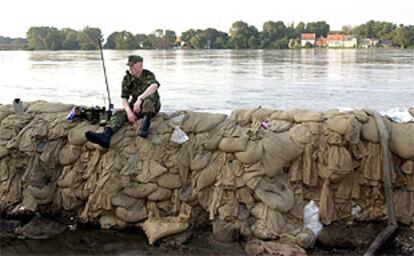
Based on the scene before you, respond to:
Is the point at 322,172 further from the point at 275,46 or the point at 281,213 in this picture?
the point at 275,46

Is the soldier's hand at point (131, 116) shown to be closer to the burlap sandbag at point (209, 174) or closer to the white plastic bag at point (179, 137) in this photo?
the white plastic bag at point (179, 137)

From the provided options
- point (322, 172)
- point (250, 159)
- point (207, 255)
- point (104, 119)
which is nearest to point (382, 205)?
point (322, 172)

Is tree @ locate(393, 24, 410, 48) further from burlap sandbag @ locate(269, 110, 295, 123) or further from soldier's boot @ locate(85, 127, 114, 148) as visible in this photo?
soldier's boot @ locate(85, 127, 114, 148)

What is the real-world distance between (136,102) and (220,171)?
1265mm

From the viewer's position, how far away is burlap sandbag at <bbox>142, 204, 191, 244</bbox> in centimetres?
504

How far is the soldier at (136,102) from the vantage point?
5.52m

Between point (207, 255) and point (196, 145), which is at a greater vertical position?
point (196, 145)

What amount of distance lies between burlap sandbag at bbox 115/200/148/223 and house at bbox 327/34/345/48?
82.6 metres

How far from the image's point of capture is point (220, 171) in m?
5.29

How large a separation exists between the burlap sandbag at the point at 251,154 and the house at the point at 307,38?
268 ft

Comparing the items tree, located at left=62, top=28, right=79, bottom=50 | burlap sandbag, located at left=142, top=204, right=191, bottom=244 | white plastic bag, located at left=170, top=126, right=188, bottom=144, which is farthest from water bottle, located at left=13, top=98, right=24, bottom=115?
tree, located at left=62, top=28, right=79, bottom=50

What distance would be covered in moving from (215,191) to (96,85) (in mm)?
12141

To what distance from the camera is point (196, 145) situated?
5492mm

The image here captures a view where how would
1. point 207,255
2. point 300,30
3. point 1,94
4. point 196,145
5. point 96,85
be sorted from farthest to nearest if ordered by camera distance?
point 300,30 < point 96,85 < point 1,94 < point 196,145 < point 207,255
